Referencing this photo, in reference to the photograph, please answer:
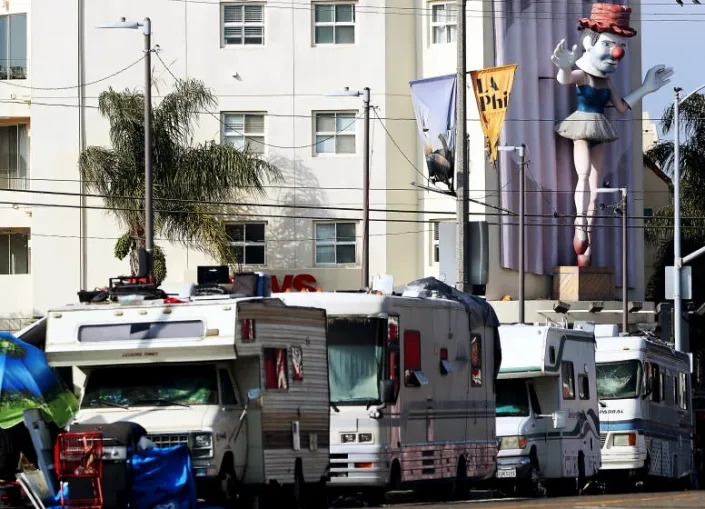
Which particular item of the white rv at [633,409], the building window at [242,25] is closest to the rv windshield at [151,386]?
the white rv at [633,409]

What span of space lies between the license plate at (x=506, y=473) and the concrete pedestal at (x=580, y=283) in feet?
94.8

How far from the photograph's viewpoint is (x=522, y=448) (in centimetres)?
2692

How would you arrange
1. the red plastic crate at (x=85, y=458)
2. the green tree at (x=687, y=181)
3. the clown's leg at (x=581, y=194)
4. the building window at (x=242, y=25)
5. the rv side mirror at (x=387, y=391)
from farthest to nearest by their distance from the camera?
the green tree at (x=687, y=181) < the clown's leg at (x=581, y=194) < the building window at (x=242, y=25) < the rv side mirror at (x=387, y=391) < the red plastic crate at (x=85, y=458)

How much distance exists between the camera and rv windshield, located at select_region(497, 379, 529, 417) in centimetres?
2723

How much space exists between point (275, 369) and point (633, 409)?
13211mm

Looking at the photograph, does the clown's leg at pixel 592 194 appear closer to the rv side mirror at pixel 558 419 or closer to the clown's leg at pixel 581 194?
the clown's leg at pixel 581 194

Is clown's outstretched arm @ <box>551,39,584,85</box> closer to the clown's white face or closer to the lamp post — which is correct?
the clown's white face

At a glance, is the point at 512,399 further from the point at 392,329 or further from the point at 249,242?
the point at 249,242

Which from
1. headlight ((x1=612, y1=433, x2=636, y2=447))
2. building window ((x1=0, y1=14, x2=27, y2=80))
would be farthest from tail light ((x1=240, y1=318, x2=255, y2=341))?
building window ((x1=0, y1=14, x2=27, y2=80))

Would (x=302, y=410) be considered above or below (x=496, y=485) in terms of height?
above

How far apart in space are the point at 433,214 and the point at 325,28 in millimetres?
6800

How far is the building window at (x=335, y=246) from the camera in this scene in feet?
174

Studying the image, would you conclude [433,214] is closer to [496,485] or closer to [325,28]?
[325,28]

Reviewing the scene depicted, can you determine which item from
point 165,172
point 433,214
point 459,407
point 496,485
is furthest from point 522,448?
point 433,214
